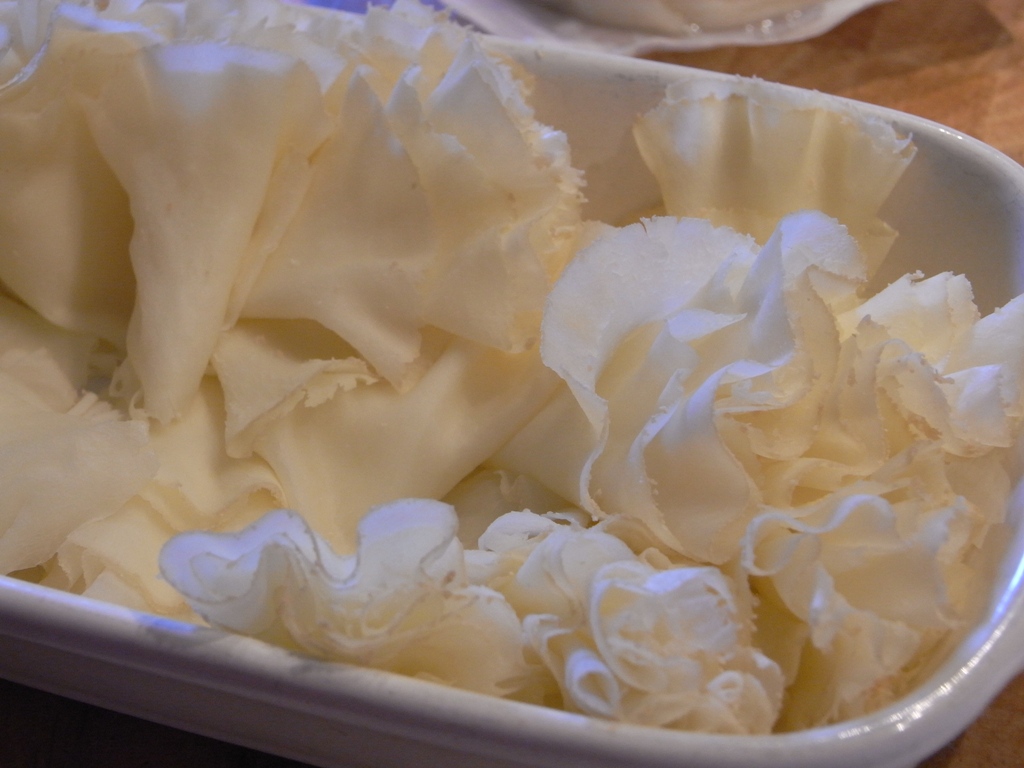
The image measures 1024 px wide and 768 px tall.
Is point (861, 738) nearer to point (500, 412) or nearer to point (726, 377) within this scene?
point (726, 377)

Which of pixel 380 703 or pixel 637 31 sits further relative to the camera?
pixel 637 31

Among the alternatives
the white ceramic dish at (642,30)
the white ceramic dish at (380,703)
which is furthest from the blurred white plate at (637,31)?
the white ceramic dish at (380,703)

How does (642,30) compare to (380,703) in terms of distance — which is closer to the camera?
(380,703)

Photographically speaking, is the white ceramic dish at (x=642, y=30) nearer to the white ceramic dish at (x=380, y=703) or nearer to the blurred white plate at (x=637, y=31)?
the blurred white plate at (x=637, y=31)

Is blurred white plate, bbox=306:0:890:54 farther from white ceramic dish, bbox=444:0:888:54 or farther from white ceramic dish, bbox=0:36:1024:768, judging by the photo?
white ceramic dish, bbox=0:36:1024:768

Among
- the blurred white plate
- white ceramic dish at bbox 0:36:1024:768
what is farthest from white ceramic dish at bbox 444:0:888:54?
white ceramic dish at bbox 0:36:1024:768

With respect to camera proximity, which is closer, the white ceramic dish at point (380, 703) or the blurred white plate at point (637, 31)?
the white ceramic dish at point (380, 703)

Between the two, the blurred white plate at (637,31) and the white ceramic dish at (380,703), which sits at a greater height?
the blurred white plate at (637,31)

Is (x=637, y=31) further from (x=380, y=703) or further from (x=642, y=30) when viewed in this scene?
(x=380, y=703)

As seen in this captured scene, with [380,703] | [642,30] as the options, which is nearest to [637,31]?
[642,30]

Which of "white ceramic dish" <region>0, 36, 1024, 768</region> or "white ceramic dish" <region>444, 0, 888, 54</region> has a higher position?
"white ceramic dish" <region>444, 0, 888, 54</region>

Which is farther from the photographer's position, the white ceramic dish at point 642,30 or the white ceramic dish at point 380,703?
the white ceramic dish at point 642,30
